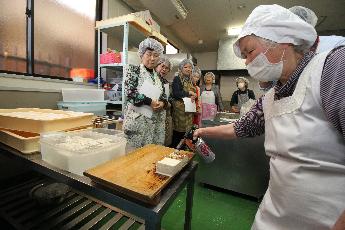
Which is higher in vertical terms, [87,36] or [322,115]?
[87,36]

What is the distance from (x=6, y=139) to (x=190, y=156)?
36.4 inches

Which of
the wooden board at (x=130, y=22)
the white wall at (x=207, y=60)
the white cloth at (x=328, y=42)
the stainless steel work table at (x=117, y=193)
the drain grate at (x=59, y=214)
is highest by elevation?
the white wall at (x=207, y=60)

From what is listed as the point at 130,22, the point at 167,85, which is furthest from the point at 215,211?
the point at 130,22

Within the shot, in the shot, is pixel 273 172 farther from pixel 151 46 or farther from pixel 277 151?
pixel 151 46

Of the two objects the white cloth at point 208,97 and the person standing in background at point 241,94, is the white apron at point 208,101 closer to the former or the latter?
the white cloth at point 208,97

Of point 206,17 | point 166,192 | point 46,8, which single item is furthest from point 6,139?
point 206,17

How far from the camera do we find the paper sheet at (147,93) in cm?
181

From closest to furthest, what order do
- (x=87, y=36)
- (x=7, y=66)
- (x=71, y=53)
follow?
(x=7, y=66), (x=71, y=53), (x=87, y=36)

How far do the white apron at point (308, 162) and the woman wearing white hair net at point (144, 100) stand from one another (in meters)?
1.24

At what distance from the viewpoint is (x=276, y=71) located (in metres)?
0.78

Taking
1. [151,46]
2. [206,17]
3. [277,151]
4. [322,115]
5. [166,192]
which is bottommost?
[166,192]

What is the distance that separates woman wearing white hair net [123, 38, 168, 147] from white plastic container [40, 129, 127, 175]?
81 cm

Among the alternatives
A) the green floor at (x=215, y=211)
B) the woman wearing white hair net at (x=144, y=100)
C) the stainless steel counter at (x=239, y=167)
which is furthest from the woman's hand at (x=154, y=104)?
the green floor at (x=215, y=211)

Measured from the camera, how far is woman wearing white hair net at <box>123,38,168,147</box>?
1785 mm
